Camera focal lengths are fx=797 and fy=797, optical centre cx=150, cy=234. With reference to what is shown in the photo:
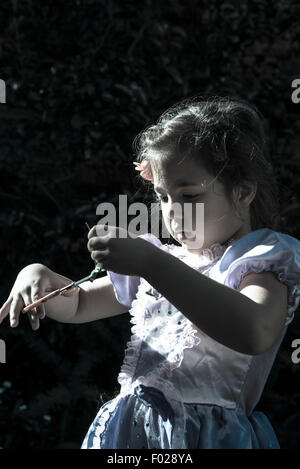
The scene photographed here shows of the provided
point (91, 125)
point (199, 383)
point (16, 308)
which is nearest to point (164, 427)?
point (199, 383)

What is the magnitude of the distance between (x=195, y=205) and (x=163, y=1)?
2471mm

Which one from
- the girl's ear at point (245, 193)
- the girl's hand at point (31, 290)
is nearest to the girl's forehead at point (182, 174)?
the girl's ear at point (245, 193)

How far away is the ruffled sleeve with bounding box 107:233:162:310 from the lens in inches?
86.2

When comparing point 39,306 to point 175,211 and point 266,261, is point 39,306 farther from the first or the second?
point 266,261

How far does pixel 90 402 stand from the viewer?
396cm

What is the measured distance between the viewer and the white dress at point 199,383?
184 centimetres

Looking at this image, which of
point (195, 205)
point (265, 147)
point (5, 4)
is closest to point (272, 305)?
point (195, 205)

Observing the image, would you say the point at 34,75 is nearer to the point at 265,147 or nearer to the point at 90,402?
the point at 90,402

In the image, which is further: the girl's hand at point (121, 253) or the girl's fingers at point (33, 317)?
the girl's fingers at point (33, 317)

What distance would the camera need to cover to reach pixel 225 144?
200 cm

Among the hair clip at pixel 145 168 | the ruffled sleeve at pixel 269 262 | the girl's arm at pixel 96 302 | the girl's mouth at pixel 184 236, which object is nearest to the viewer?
the ruffled sleeve at pixel 269 262

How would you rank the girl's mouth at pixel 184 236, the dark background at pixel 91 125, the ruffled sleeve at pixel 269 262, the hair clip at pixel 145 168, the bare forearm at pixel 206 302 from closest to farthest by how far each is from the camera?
the bare forearm at pixel 206 302 → the ruffled sleeve at pixel 269 262 → the girl's mouth at pixel 184 236 → the hair clip at pixel 145 168 → the dark background at pixel 91 125

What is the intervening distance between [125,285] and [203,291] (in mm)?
564

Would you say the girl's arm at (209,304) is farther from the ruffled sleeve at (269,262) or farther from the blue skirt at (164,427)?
the blue skirt at (164,427)
